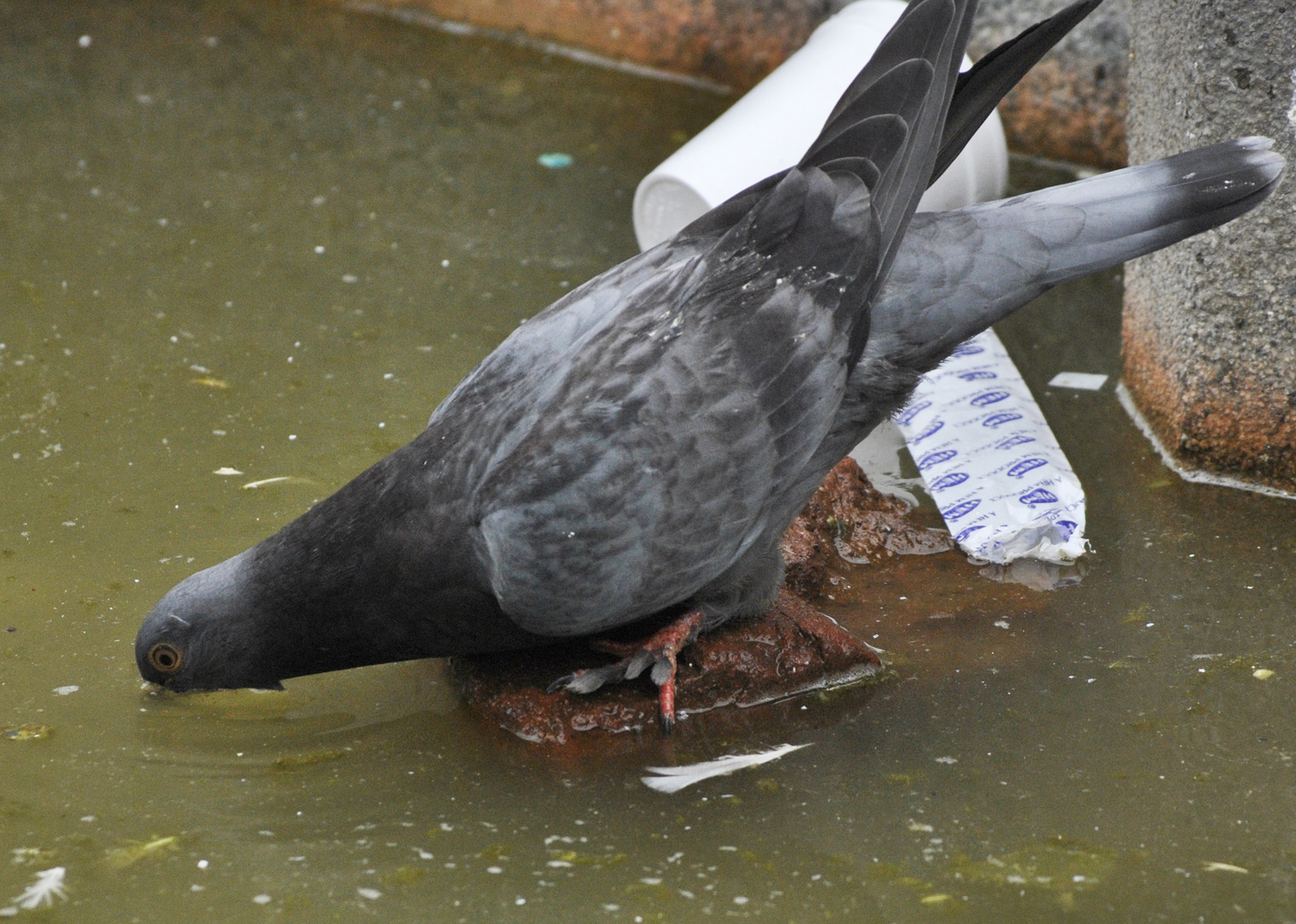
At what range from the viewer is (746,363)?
2.57 m

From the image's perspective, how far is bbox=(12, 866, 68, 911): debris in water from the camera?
2205 millimetres

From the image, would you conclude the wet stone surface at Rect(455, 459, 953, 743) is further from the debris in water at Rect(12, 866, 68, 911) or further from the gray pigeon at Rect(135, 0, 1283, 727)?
the debris in water at Rect(12, 866, 68, 911)

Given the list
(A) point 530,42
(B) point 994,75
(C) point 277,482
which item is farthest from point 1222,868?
(A) point 530,42

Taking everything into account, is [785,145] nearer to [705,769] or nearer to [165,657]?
[705,769]

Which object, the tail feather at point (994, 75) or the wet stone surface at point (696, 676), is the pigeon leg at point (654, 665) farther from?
the tail feather at point (994, 75)

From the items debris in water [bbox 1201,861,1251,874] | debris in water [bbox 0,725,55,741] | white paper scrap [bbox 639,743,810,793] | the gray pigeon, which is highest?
the gray pigeon

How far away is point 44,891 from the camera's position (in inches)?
87.8

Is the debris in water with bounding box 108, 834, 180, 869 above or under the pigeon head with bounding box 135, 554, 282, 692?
under

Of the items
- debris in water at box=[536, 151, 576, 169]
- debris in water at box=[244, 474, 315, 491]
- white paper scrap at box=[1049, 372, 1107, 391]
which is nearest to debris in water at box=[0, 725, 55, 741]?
debris in water at box=[244, 474, 315, 491]

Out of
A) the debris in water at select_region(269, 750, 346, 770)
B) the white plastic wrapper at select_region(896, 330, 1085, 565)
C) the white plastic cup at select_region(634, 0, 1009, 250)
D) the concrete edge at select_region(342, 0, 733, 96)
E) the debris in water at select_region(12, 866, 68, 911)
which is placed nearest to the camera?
the debris in water at select_region(12, 866, 68, 911)

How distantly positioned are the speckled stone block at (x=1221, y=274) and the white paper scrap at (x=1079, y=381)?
20 centimetres

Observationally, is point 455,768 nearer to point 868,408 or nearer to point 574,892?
point 574,892

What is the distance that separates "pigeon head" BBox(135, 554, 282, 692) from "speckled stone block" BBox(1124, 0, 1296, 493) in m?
2.42

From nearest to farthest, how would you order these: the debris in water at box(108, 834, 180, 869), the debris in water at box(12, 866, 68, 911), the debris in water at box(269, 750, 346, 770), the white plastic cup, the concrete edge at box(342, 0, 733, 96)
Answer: the debris in water at box(12, 866, 68, 911) → the debris in water at box(108, 834, 180, 869) → the debris in water at box(269, 750, 346, 770) → the white plastic cup → the concrete edge at box(342, 0, 733, 96)
